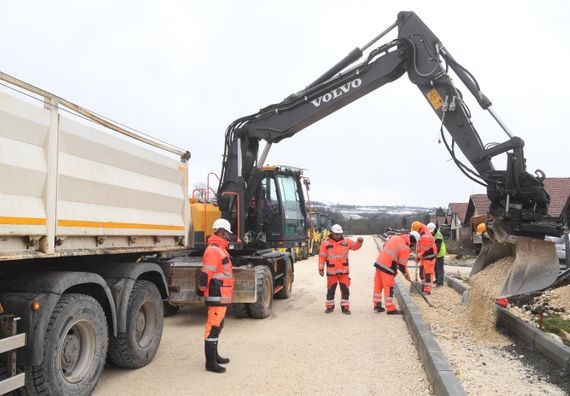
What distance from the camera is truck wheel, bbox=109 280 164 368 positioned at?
5277mm

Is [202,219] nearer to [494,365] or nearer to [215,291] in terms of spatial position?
[215,291]

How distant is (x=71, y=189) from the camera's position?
4.25 meters

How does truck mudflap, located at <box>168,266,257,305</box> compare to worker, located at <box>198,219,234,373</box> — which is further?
truck mudflap, located at <box>168,266,257,305</box>

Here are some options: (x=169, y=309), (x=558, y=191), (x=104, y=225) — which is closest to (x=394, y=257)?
(x=169, y=309)

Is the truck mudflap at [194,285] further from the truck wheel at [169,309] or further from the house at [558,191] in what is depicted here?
the house at [558,191]

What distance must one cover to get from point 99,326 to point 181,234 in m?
2.03

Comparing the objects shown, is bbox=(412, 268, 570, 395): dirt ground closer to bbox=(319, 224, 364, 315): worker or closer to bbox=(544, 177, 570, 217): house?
bbox=(319, 224, 364, 315): worker

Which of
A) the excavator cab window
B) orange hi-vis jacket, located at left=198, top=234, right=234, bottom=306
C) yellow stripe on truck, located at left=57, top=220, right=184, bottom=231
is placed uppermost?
the excavator cab window

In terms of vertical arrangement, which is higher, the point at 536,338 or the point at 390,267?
the point at 390,267

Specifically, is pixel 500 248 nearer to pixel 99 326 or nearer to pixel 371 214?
pixel 99 326

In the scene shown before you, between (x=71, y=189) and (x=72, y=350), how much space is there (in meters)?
1.44

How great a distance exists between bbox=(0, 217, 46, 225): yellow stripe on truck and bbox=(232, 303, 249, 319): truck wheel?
15.7ft

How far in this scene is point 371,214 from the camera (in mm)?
81938

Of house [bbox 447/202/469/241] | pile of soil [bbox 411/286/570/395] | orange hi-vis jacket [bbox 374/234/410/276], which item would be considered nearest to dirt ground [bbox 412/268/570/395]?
pile of soil [bbox 411/286/570/395]
